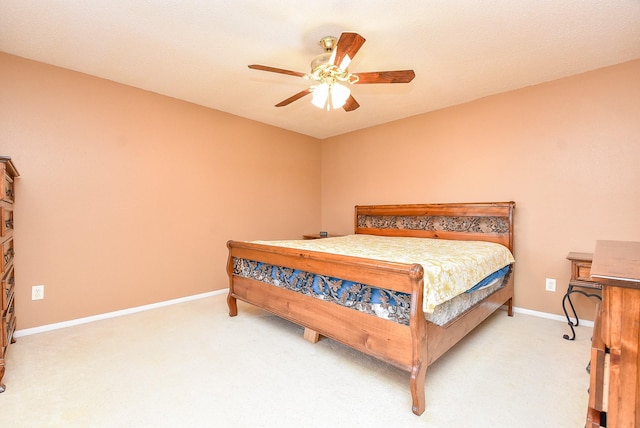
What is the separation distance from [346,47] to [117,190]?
2762 mm

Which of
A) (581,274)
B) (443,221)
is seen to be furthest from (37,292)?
(581,274)

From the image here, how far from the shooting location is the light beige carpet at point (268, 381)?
1562 mm

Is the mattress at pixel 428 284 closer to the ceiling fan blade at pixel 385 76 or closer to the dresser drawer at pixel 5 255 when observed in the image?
the ceiling fan blade at pixel 385 76

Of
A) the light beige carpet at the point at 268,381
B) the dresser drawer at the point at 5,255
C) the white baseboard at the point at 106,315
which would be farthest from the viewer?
the white baseboard at the point at 106,315

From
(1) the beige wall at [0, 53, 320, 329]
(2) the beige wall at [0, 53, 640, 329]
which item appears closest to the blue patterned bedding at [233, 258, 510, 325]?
(2) the beige wall at [0, 53, 640, 329]

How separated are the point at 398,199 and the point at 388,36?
7.77ft

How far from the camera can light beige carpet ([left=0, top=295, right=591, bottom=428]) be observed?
5.12ft

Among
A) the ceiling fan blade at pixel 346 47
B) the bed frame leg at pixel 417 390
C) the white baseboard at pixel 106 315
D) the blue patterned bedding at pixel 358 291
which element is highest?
the ceiling fan blade at pixel 346 47

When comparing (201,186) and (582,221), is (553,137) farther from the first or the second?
(201,186)

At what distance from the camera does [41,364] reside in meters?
2.07

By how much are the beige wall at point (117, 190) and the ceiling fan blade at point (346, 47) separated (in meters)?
2.41

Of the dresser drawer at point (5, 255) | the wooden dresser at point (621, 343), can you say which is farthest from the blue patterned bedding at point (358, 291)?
the dresser drawer at point (5, 255)

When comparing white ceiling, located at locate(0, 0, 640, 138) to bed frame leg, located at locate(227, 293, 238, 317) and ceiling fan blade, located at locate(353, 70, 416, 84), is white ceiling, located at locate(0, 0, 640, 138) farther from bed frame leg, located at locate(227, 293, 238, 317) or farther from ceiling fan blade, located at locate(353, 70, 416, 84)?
bed frame leg, located at locate(227, 293, 238, 317)

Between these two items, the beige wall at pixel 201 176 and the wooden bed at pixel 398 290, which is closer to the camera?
the wooden bed at pixel 398 290
